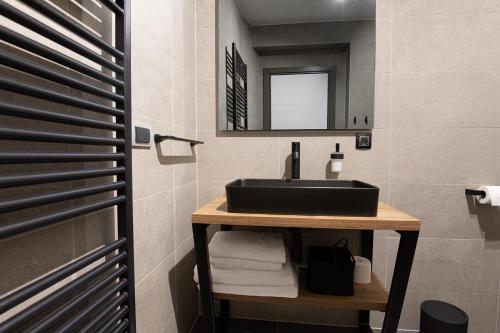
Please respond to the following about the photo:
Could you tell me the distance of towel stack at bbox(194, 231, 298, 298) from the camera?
1091 mm

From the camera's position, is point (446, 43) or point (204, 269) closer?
point (204, 269)

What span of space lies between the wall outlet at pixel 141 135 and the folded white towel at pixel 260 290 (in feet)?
2.17

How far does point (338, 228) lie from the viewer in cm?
95

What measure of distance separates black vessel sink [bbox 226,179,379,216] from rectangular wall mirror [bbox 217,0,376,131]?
562mm

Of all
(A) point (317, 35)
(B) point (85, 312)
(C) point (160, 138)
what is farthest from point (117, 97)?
(A) point (317, 35)

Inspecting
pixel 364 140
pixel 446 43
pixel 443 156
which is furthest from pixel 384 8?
pixel 443 156

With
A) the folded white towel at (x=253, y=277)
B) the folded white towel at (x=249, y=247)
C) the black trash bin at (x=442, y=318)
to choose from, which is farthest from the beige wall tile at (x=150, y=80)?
the black trash bin at (x=442, y=318)

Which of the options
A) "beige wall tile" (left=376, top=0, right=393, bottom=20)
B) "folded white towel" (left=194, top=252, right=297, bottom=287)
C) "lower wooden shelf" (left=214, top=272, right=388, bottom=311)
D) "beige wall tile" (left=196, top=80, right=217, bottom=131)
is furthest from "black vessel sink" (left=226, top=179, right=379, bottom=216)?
"beige wall tile" (left=376, top=0, right=393, bottom=20)

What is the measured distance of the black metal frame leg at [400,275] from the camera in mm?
944

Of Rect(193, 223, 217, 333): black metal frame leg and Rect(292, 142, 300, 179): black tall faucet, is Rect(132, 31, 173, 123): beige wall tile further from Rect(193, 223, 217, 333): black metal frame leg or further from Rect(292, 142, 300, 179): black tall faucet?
Rect(292, 142, 300, 179): black tall faucet

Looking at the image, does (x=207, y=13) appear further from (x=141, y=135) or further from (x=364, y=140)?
(x=364, y=140)

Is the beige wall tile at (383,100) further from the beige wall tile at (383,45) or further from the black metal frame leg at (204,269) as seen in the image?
the black metal frame leg at (204,269)

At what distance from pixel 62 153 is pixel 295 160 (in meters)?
1.05

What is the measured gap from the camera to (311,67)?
143 centimetres
